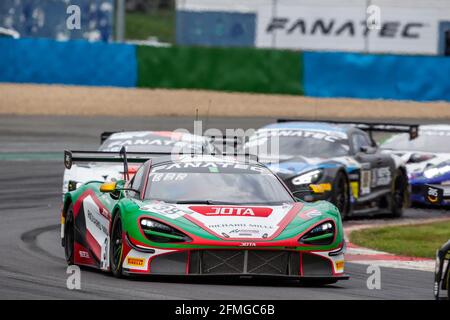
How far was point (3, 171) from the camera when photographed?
22625 mm

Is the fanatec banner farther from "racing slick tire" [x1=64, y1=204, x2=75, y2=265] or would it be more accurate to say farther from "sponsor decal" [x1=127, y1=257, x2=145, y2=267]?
"sponsor decal" [x1=127, y1=257, x2=145, y2=267]

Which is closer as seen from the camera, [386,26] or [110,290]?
[110,290]

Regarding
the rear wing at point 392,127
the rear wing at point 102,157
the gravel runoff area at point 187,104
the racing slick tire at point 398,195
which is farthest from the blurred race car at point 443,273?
the gravel runoff area at point 187,104

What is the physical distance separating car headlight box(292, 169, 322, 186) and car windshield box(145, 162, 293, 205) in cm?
557

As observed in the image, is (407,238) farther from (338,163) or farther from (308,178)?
(338,163)

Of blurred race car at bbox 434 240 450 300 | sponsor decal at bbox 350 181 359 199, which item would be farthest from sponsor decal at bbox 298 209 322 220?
sponsor decal at bbox 350 181 359 199

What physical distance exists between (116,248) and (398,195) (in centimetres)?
976

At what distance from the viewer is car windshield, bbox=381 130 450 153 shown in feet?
70.1

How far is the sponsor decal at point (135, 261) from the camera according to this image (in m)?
10.6

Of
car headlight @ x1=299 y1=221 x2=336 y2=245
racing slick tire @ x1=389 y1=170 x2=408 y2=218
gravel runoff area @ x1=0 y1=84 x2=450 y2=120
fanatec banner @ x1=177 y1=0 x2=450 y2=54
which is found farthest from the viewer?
fanatec banner @ x1=177 y1=0 x2=450 y2=54

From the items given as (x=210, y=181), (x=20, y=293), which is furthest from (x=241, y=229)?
(x=20, y=293)

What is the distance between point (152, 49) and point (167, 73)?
1034 millimetres

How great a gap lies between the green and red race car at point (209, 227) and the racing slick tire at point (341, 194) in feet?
19.5
